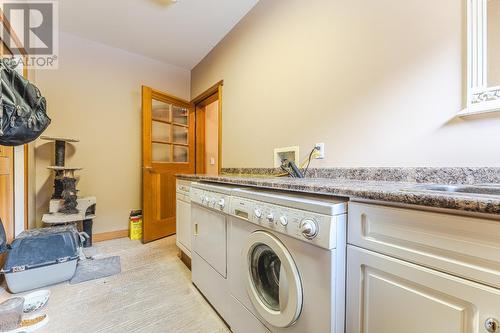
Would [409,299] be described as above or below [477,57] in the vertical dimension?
below

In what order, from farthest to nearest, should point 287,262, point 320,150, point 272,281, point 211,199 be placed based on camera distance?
point 320,150, point 211,199, point 272,281, point 287,262

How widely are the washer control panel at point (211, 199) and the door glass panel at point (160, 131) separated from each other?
5.51ft

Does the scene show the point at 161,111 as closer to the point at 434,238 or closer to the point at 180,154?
the point at 180,154

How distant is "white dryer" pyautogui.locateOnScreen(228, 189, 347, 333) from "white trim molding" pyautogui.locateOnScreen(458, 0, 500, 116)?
0.77m

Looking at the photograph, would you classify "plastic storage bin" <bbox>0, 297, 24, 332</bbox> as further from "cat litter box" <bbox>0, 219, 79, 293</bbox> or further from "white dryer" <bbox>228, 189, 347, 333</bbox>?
"white dryer" <bbox>228, 189, 347, 333</bbox>

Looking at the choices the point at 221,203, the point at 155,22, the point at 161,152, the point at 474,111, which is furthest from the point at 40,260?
the point at 474,111

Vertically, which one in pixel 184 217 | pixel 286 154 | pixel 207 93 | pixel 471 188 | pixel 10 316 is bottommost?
pixel 10 316

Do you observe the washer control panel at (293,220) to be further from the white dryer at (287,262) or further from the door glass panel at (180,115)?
the door glass panel at (180,115)

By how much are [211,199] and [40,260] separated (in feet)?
4.88

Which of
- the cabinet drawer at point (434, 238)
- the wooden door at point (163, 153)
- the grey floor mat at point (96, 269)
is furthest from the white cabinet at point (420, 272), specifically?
the wooden door at point (163, 153)

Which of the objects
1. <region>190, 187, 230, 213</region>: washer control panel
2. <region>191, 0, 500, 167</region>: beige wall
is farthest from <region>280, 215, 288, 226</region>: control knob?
<region>191, 0, 500, 167</region>: beige wall

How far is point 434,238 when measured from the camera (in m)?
0.57

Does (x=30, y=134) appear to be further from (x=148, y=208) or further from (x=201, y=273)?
(x=148, y=208)

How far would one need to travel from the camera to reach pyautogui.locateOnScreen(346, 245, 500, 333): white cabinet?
51cm
